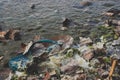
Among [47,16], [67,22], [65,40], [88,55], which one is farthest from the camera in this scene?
[47,16]

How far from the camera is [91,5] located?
8.64 m

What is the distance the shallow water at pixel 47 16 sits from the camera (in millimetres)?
7389

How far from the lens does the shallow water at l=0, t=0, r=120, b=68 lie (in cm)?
739

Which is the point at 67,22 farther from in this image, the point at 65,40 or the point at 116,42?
the point at 116,42

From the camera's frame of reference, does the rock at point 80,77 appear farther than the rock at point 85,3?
No

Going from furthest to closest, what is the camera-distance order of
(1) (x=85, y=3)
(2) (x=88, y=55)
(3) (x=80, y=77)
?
(1) (x=85, y=3) → (2) (x=88, y=55) → (3) (x=80, y=77)

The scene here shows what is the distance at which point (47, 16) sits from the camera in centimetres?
819

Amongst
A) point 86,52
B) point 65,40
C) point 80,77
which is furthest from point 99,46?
point 80,77

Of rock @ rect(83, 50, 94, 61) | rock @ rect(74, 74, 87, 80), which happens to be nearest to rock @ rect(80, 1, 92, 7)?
rock @ rect(83, 50, 94, 61)

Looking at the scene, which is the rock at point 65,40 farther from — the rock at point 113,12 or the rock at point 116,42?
the rock at point 113,12

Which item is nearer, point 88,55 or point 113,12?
point 88,55

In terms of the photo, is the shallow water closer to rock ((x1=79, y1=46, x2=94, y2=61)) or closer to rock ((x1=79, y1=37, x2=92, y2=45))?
rock ((x1=79, y1=37, x2=92, y2=45))

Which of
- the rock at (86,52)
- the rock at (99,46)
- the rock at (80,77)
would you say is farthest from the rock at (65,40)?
the rock at (80,77)

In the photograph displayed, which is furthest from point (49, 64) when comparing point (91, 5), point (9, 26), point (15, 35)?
point (91, 5)
